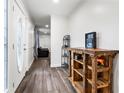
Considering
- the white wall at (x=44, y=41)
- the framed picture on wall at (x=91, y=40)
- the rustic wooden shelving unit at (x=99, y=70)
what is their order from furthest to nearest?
the white wall at (x=44, y=41) → the framed picture on wall at (x=91, y=40) → the rustic wooden shelving unit at (x=99, y=70)

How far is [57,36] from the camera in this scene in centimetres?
583

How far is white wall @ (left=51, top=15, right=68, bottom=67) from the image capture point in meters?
5.76

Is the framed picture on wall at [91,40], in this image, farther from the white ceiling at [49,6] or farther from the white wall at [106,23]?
the white ceiling at [49,6]

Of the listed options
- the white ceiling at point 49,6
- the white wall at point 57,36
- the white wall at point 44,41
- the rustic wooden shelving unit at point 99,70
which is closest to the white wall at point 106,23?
the rustic wooden shelving unit at point 99,70

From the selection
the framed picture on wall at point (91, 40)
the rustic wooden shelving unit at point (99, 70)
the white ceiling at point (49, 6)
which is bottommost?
the rustic wooden shelving unit at point (99, 70)

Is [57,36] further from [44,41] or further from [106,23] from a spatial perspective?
[44,41]

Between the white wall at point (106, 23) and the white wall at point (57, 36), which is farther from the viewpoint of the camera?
the white wall at point (57, 36)

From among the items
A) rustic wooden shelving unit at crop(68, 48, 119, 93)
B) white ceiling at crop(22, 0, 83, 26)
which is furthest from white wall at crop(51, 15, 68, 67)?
rustic wooden shelving unit at crop(68, 48, 119, 93)

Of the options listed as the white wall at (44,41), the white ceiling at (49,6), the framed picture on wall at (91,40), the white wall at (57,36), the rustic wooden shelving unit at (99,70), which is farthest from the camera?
the white wall at (44,41)

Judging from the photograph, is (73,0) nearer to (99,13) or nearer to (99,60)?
(99,13)

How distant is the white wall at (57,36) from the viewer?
18.9 feet

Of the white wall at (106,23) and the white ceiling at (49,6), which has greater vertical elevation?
the white ceiling at (49,6)

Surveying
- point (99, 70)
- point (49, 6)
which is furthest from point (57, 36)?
point (99, 70)

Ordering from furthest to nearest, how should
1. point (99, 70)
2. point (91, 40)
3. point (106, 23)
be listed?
point (91, 40) → point (106, 23) → point (99, 70)
